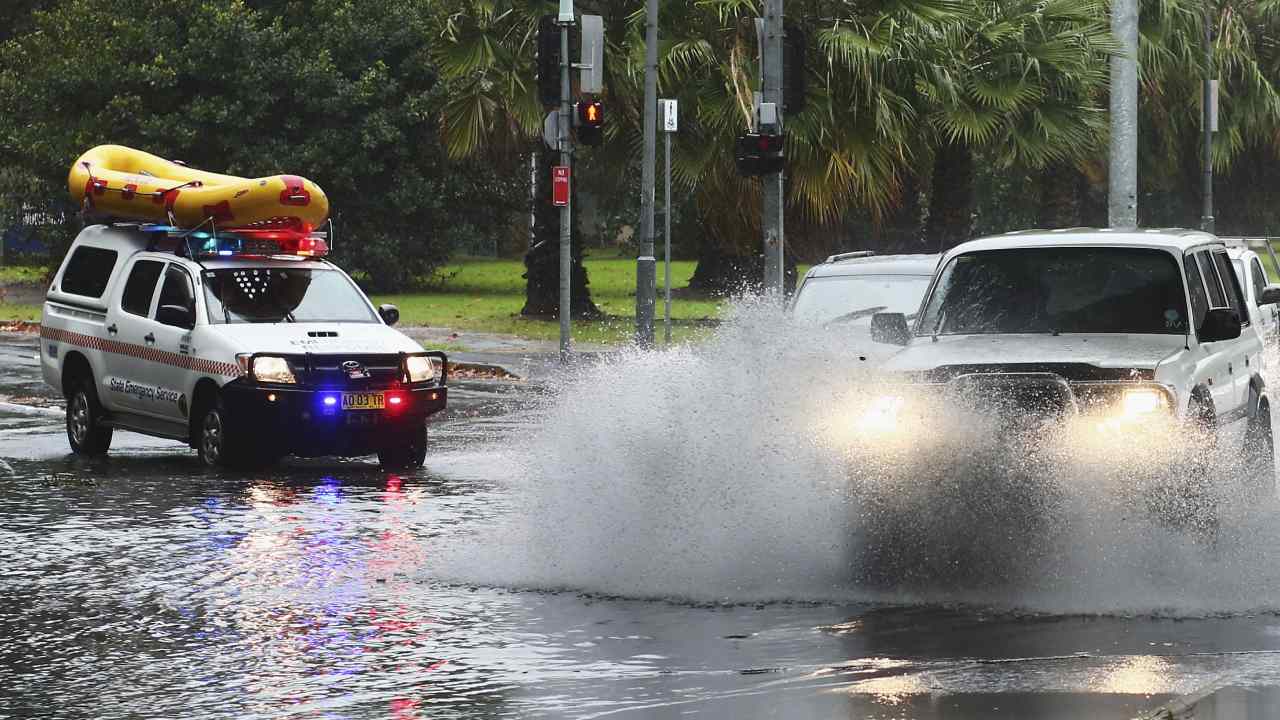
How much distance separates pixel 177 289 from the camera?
56.3 ft

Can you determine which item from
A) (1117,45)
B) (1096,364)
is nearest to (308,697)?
(1096,364)

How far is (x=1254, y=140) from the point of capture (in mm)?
48656

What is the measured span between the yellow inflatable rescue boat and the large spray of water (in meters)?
6.11

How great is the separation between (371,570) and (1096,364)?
3908mm

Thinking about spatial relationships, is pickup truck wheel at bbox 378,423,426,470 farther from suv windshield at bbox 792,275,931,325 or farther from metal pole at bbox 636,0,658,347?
metal pole at bbox 636,0,658,347

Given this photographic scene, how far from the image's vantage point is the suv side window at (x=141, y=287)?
17.4m

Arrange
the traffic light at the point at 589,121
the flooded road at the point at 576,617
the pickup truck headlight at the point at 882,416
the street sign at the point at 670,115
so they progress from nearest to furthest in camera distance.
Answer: the flooded road at the point at 576,617, the pickup truck headlight at the point at 882,416, the street sign at the point at 670,115, the traffic light at the point at 589,121

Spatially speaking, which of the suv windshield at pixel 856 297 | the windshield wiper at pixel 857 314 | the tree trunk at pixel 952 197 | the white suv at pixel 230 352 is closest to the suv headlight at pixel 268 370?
the white suv at pixel 230 352

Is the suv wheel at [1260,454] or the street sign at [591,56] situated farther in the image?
the street sign at [591,56]

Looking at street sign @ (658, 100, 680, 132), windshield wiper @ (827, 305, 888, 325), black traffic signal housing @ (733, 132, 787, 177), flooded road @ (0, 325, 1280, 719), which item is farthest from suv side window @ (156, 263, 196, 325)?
street sign @ (658, 100, 680, 132)

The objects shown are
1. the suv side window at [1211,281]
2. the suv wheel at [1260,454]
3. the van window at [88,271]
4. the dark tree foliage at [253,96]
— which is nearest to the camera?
the suv wheel at [1260,454]

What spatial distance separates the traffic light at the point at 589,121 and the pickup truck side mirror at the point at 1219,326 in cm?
1588

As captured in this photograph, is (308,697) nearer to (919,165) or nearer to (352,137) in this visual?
(919,165)

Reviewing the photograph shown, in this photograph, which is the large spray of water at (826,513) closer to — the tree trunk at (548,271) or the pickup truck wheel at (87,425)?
the pickup truck wheel at (87,425)
